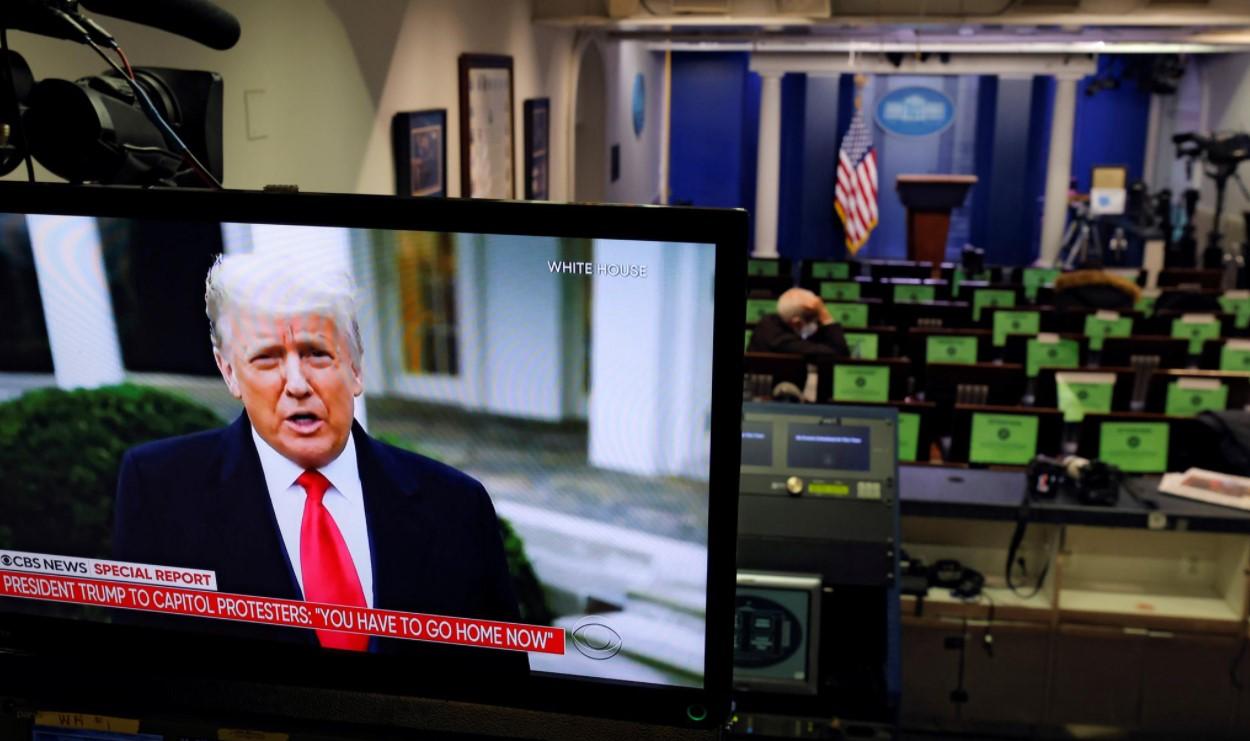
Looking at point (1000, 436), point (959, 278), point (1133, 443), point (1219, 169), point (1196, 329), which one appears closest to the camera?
point (1133, 443)

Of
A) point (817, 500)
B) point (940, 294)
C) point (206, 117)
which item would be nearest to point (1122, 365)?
point (940, 294)

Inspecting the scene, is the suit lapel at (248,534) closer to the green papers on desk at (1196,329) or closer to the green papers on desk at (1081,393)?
the green papers on desk at (1081,393)

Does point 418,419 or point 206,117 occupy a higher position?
point 206,117

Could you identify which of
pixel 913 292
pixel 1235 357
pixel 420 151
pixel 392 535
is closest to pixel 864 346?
pixel 1235 357

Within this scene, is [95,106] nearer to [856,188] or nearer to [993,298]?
[993,298]

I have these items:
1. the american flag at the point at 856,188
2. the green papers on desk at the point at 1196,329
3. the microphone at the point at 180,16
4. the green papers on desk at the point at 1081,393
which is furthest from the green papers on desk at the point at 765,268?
the microphone at the point at 180,16

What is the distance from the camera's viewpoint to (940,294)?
438 inches

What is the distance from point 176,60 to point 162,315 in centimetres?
325

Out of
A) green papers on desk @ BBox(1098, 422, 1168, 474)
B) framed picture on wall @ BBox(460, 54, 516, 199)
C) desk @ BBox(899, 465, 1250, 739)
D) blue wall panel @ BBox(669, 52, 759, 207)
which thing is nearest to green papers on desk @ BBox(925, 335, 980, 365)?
green papers on desk @ BBox(1098, 422, 1168, 474)

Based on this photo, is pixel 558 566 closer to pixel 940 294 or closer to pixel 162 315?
pixel 162 315

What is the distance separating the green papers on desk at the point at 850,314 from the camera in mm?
8672

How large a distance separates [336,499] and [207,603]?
19cm

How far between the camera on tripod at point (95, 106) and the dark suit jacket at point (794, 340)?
5.02 meters

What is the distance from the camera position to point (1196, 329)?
825cm
